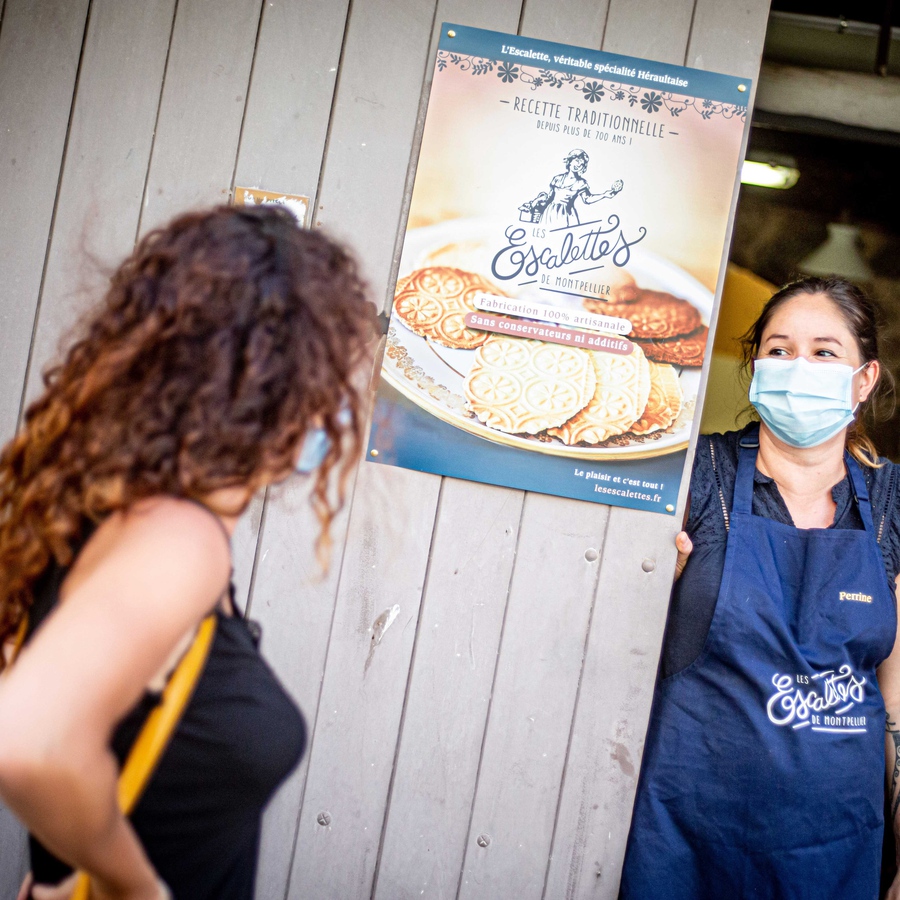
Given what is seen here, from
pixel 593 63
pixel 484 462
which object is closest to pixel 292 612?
pixel 484 462

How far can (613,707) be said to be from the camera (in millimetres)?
1940

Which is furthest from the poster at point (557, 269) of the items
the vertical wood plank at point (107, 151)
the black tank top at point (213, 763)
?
the black tank top at point (213, 763)

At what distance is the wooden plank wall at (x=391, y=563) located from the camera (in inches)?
76.0

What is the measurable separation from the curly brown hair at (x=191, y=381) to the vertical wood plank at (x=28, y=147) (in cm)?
105

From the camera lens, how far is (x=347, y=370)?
1051 mm

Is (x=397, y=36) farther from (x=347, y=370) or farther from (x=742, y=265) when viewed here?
(x=742, y=265)

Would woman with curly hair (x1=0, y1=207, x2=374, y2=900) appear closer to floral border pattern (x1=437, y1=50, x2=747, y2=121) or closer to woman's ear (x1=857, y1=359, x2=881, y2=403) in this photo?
floral border pattern (x1=437, y1=50, x2=747, y2=121)

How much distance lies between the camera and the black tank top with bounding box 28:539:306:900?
3.19 ft

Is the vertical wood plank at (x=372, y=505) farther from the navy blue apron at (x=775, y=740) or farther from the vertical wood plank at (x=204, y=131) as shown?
the navy blue apron at (x=775, y=740)

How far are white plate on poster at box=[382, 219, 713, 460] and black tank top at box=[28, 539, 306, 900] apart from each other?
3.04ft

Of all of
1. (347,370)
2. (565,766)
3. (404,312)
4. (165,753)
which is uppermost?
(404,312)

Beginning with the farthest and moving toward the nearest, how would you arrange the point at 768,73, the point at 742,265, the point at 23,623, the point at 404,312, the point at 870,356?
the point at 742,265 < the point at 768,73 < the point at 870,356 < the point at 404,312 < the point at 23,623

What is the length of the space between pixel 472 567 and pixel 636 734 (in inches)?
21.6

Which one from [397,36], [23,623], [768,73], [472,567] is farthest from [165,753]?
[768,73]
